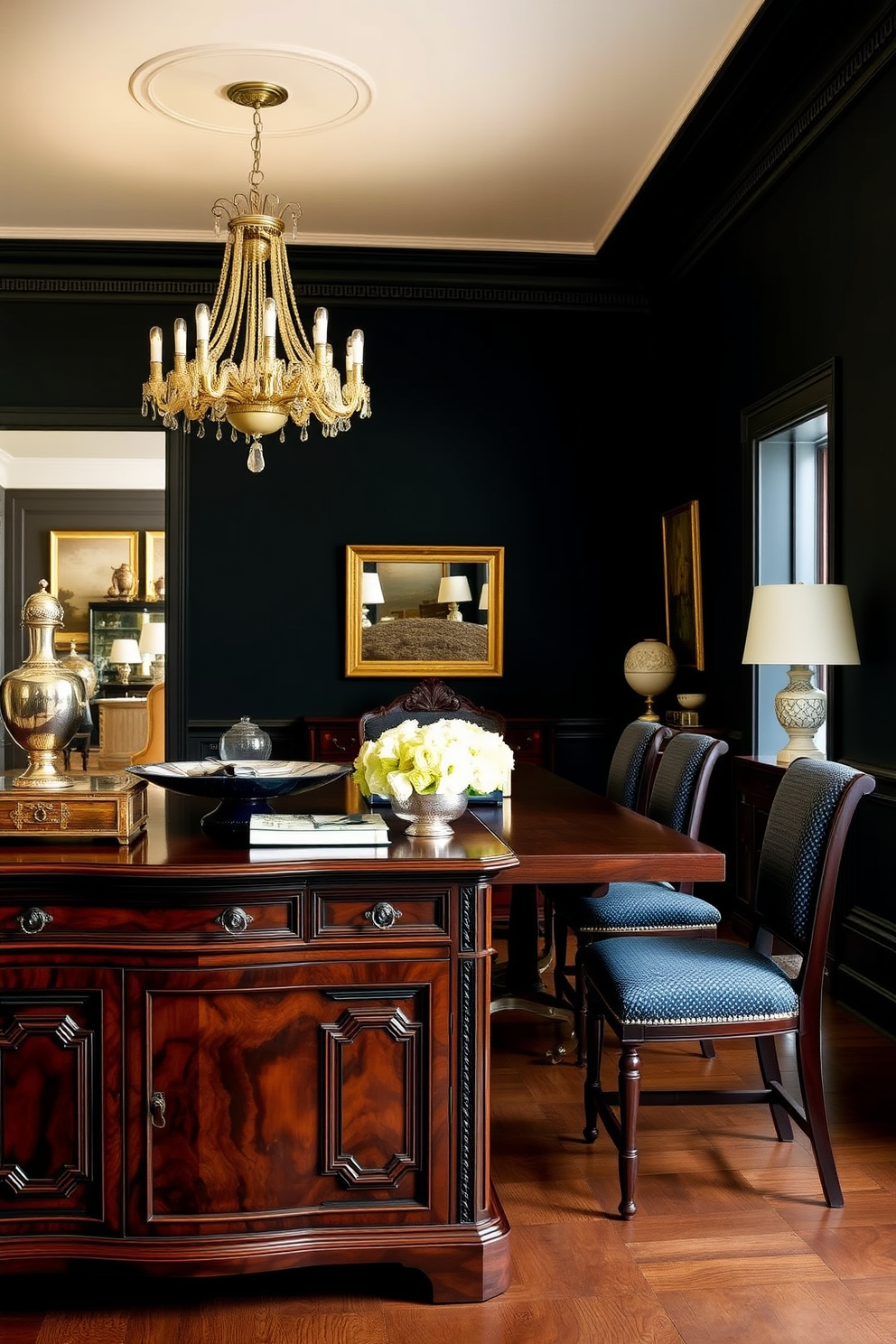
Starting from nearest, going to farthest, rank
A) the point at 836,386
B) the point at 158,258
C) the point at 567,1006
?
the point at 567,1006 → the point at 836,386 → the point at 158,258

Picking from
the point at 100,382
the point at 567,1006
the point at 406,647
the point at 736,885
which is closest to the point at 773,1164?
the point at 567,1006

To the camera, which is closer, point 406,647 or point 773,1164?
point 773,1164

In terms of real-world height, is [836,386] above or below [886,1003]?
above

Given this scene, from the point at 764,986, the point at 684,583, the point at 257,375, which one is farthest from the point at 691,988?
the point at 684,583

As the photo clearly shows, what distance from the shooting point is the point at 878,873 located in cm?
402

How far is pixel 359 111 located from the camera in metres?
4.74

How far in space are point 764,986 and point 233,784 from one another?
1.28m

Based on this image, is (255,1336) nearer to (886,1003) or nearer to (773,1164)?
(773,1164)

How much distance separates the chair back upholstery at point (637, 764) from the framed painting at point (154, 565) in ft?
28.9

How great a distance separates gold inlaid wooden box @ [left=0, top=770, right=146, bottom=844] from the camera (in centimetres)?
233

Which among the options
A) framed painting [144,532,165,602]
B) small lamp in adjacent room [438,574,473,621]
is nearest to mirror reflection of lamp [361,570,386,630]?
small lamp in adjacent room [438,574,473,621]

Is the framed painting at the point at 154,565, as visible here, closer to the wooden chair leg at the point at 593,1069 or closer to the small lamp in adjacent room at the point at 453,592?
the small lamp in adjacent room at the point at 453,592

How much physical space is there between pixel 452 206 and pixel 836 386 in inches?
94.6

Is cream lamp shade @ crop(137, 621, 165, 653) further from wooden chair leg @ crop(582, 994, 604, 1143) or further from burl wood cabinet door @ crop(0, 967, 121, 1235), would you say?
burl wood cabinet door @ crop(0, 967, 121, 1235)
